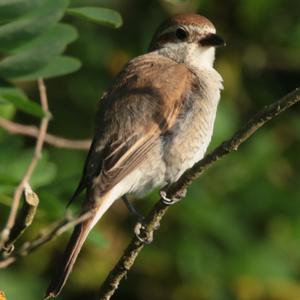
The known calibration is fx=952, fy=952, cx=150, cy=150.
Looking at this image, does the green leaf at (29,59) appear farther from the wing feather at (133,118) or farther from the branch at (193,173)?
the wing feather at (133,118)

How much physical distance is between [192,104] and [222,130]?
3.27ft

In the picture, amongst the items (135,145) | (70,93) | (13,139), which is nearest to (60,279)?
(13,139)

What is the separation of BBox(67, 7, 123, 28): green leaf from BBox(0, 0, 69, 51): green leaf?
0.15 m

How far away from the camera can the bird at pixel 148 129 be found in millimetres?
4332

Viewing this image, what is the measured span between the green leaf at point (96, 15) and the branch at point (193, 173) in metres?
0.62

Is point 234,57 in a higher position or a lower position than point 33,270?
higher

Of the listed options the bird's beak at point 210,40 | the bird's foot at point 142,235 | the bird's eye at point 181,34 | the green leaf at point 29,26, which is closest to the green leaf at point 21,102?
the green leaf at point 29,26

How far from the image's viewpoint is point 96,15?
3.43m

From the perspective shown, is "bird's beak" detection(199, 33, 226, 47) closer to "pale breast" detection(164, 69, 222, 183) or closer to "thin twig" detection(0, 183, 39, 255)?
"pale breast" detection(164, 69, 222, 183)

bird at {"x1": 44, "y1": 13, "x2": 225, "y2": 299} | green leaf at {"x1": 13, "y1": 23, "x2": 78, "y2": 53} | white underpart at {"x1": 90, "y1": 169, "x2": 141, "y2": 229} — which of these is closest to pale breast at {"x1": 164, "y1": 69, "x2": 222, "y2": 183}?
bird at {"x1": 44, "y1": 13, "x2": 225, "y2": 299}

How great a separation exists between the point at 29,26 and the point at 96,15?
0.35m

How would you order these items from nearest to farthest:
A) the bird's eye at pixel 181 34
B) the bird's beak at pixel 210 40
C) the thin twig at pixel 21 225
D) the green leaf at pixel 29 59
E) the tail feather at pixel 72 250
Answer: the thin twig at pixel 21 225 → the green leaf at pixel 29 59 → the tail feather at pixel 72 250 → the bird's beak at pixel 210 40 → the bird's eye at pixel 181 34

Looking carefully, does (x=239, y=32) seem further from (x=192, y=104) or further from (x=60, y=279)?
(x=60, y=279)

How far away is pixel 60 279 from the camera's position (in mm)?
3658
